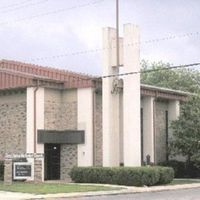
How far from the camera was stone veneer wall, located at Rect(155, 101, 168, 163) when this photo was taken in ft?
136

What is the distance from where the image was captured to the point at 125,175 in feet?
103

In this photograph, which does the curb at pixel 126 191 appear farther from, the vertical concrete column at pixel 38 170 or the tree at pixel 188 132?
the tree at pixel 188 132

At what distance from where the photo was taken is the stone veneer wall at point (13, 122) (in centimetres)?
3622

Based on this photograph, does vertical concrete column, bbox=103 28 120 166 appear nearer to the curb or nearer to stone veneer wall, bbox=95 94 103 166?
stone veneer wall, bbox=95 94 103 166

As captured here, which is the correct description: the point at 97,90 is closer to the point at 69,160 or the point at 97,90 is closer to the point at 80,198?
the point at 69,160

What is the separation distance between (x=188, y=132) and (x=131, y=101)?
7.38m

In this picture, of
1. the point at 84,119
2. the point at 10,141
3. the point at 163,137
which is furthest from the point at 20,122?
the point at 163,137

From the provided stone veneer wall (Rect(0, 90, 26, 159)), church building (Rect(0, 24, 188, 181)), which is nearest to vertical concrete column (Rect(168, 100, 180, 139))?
church building (Rect(0, 24, 188, 181))

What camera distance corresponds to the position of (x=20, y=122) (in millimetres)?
36312

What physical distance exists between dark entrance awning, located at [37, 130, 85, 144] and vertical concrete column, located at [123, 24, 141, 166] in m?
3.53

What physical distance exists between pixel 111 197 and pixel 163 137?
17641 mm

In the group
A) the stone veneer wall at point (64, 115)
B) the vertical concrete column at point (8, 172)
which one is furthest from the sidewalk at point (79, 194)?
the stone veneer wall at point (64, 115)

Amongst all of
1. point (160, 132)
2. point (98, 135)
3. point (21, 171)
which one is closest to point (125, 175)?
point (98, 135)

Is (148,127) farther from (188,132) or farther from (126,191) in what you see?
(126,191)
